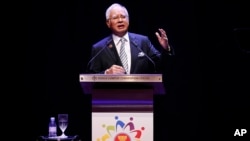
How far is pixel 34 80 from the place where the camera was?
5516 mm

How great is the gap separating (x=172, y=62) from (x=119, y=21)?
0.93m

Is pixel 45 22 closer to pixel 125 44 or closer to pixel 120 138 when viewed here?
pixel 125 44

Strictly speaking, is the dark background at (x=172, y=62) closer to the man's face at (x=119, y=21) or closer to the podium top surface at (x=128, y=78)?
the man's face at (x=119, y=21)

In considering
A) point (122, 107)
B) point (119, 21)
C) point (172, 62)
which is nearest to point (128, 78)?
point (122, 107)

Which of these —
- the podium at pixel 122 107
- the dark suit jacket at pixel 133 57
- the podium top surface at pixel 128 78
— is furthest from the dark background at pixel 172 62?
the podium top surface at pixel 128 78

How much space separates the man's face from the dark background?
0.73 metres

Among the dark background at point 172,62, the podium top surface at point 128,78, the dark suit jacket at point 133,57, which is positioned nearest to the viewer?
the podium top surface at point 128,78

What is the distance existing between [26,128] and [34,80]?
0.53 metres

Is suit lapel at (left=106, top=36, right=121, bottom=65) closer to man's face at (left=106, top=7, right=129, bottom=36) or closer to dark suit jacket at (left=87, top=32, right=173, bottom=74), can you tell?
dark suit jacket at (left=87, top=32, right=173, bottom=74)

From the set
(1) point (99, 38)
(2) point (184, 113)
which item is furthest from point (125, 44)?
(2) point (184, 113)

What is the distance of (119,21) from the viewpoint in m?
4.80

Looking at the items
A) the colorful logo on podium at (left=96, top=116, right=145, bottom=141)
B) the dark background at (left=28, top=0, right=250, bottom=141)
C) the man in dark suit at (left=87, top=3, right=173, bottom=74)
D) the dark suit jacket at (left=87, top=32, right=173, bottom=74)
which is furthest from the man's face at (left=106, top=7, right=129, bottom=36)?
the colorful logo on podium at (left=96, top=116, right=145, bottom=141)

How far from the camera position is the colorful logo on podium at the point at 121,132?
393 cm

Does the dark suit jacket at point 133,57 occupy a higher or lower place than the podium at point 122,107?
higher
